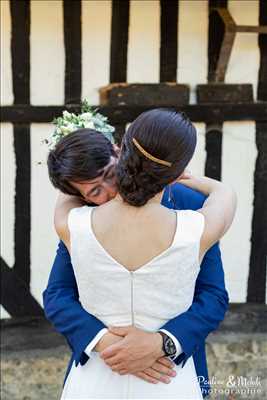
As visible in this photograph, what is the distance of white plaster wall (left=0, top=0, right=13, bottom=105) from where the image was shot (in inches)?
148

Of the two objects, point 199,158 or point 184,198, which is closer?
point 184,198

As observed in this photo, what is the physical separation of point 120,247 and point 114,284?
0.10 meters

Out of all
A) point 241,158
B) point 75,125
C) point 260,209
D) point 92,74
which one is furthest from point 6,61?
point 75,125

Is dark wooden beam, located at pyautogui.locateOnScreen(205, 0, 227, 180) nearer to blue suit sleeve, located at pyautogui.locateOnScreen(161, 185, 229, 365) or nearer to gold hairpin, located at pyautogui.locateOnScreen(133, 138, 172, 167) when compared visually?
blue suit sleeve, located at pyautogui.locateOnScreen(161, 185, 229, 365)

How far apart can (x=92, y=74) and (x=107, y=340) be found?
250 centimetres

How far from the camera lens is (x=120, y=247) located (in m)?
1.57

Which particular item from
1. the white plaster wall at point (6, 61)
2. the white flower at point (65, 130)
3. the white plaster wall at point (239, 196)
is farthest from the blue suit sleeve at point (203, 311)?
the white plaster wall at point (6, 61)

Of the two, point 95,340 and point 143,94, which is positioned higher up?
point 143,94

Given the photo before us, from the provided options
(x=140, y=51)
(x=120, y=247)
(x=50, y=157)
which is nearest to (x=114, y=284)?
(x=120, y=247)

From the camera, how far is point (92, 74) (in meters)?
3.84

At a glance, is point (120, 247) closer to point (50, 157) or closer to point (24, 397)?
point (50, 157)

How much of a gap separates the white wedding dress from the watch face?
5 centimetres

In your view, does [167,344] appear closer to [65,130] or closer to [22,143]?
[65,130]

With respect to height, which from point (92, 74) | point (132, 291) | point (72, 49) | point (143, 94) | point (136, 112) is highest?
point (72, 49)
